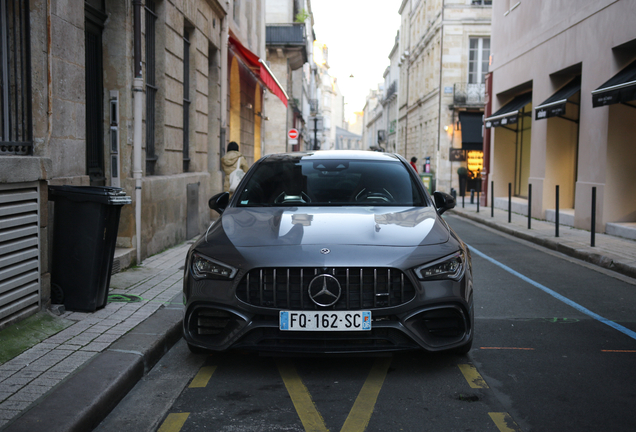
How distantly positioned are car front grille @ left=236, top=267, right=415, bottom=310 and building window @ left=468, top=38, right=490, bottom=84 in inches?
1222

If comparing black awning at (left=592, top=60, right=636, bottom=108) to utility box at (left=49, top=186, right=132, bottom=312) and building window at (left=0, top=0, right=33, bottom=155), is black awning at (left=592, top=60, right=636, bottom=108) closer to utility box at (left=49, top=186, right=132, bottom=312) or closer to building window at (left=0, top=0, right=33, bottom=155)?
utility box at (left=49, top=186, right=132, bottom=312)

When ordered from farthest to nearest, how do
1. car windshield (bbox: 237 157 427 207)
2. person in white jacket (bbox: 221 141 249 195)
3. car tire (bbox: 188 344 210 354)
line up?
1. person in white jacket (bbox: 221 141 249 195)
2. car windshield (bbox: 237 157 427 207)
3. car tire (bbox: 188 344 210 354)

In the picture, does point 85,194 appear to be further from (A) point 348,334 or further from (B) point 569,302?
(B) point 569,302

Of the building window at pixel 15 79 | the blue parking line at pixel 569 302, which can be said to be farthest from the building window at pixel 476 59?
the building window at pixel 15 79

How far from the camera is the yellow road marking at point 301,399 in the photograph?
3326 mm

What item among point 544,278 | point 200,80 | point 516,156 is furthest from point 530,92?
point 544,278

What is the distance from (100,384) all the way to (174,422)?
547mm

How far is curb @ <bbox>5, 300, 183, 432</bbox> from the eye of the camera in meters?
3.11

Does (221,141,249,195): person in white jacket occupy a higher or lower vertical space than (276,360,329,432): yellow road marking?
higher

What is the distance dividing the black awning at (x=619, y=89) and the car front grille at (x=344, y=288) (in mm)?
8476

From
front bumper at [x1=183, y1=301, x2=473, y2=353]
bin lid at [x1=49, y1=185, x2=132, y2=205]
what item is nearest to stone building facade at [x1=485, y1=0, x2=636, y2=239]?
front bumper at [x1=183, y1=301, x2=473, y2=353]

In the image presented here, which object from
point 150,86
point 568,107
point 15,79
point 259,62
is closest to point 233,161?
point 150,86

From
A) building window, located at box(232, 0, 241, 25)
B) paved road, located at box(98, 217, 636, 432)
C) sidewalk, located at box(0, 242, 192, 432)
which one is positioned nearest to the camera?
sidewalk, located at box(0, 242, 192, 432)

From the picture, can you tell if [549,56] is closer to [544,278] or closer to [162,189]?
[544,278]
